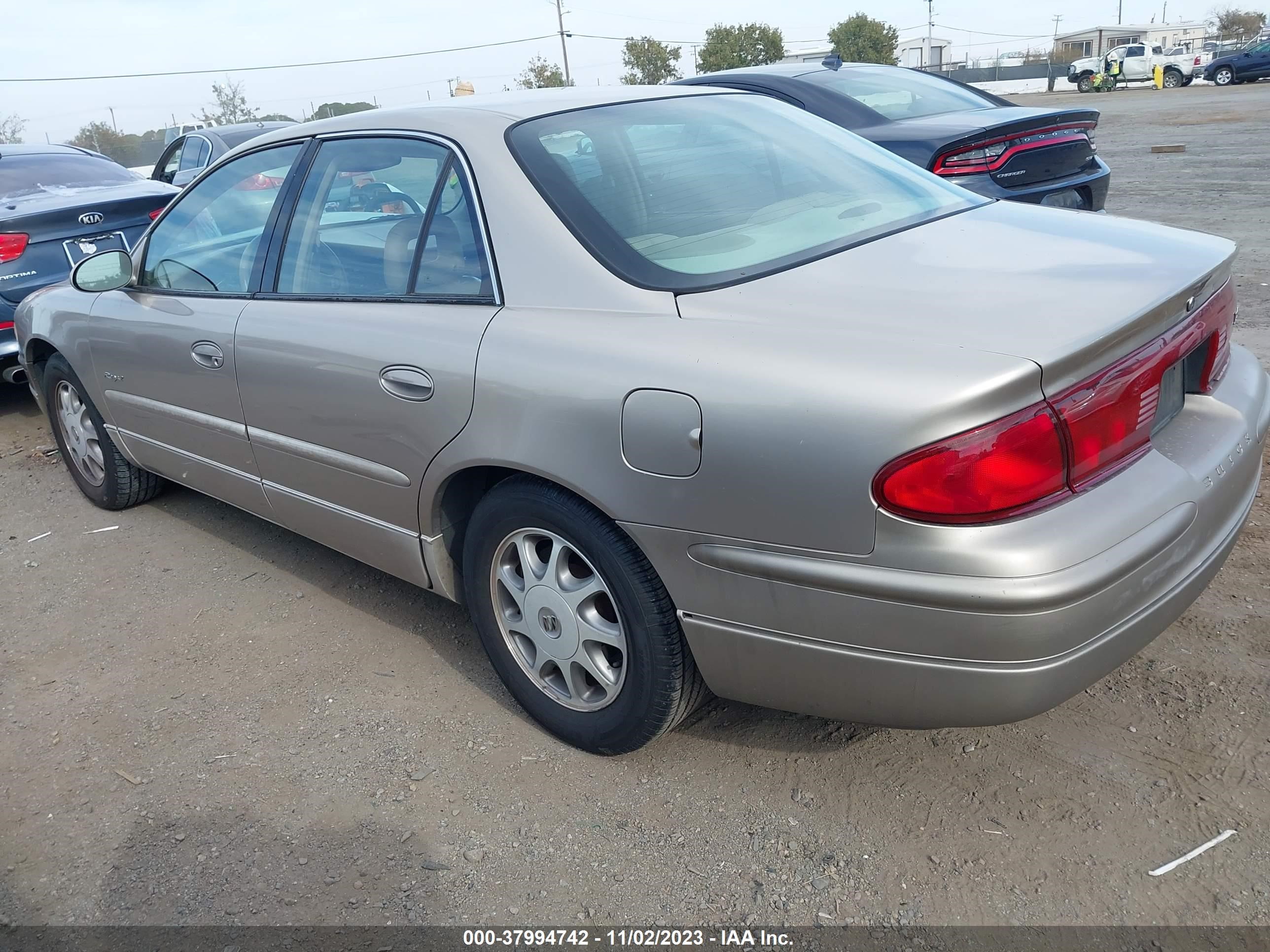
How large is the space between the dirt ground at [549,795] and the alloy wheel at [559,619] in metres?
0.20

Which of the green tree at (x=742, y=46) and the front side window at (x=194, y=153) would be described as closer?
the front side window at (x=194, y=153)

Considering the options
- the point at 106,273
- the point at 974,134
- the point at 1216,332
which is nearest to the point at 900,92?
the point at 974,134

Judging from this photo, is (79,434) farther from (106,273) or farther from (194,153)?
(194,153)

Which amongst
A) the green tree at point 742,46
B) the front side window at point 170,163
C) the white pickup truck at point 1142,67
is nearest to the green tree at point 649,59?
the green tree at point 742,46

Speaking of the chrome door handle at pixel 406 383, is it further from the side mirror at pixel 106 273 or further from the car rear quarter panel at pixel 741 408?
the side mirror at pixel 106 273

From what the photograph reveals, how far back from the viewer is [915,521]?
1.84m

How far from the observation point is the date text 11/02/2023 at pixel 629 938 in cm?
206

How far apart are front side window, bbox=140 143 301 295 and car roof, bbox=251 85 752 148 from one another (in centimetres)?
17

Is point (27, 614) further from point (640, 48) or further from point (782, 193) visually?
point (640, 48)

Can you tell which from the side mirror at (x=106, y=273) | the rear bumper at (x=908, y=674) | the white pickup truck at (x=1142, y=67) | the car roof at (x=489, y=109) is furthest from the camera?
the white pickup truck at (x=1142, y=67)

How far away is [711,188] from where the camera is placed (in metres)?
2.69

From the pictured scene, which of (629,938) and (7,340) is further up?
(7,340)

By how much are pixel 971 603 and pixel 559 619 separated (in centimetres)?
109

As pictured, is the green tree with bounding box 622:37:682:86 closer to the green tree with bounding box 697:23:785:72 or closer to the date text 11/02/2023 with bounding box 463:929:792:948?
the green tree with bounding box 697:23:785:72
